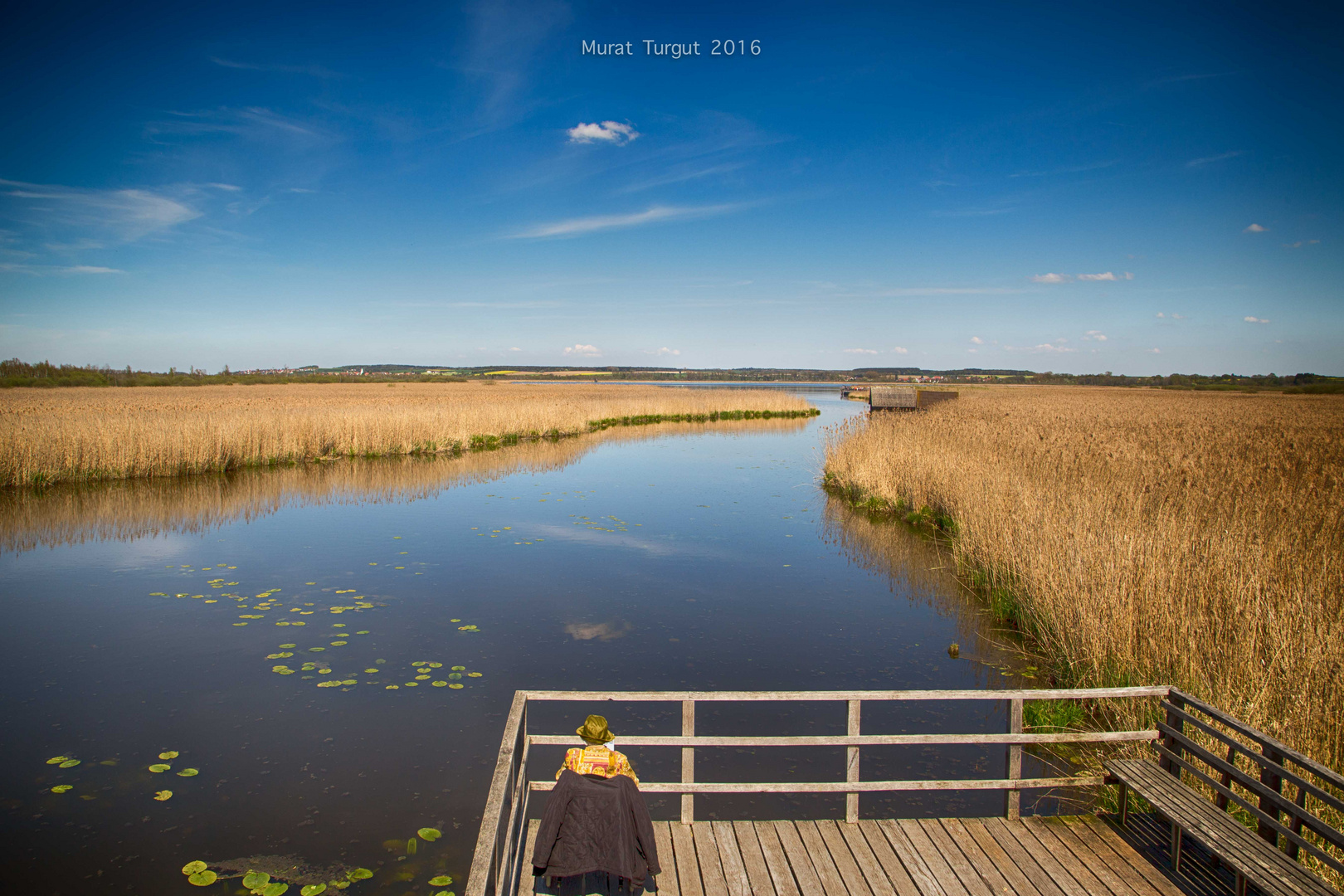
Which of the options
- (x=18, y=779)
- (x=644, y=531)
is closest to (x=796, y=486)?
(x=644, y=531)

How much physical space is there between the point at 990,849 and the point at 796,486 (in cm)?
1576

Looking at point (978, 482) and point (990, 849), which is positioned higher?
point (978, 482)

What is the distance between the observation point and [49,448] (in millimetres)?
17234

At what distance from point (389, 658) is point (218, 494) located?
12.2m

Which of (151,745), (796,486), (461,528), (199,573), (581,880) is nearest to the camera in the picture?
(581,880)

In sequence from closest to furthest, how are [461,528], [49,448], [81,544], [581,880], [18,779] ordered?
[581,880]
[18,779]
[81,544]
[461,528]
[49,448]

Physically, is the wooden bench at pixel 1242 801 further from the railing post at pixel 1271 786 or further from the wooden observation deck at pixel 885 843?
the wooden observation deck at pixel 885 843

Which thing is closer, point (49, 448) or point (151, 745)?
point (151, 745)

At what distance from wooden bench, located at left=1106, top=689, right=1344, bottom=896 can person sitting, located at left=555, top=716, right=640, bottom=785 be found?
117 inches

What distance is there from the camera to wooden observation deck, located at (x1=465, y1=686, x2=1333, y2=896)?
381 centimetres

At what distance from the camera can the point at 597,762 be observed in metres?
3.55

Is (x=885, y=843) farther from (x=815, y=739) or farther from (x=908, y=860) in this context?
(x=815, y=739)

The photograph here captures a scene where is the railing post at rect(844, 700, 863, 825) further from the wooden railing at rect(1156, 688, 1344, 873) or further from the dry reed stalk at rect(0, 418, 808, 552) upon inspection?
the dry reed stalk at rect(0, 418, 808, 552)

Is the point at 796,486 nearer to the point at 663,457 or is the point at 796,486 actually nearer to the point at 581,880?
the point at 663,457
